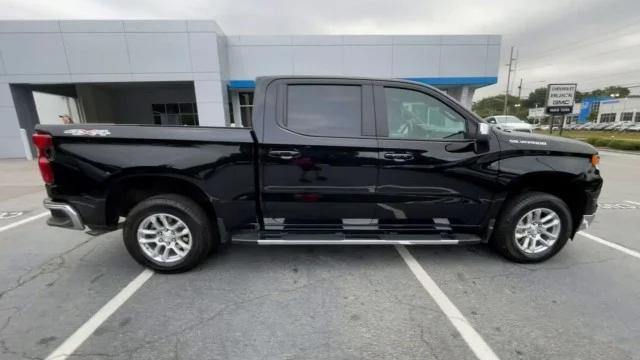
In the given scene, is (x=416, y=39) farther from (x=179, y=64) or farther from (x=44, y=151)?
(x=44, y=151)

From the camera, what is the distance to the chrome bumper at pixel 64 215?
3006mm

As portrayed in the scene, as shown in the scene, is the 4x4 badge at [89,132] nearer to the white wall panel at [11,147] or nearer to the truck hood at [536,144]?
the truck hood at [536,144]

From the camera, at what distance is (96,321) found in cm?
248

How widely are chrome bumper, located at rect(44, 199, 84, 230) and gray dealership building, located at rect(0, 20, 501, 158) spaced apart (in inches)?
456

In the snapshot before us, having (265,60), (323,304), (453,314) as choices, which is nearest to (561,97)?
(265,60)

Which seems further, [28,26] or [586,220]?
[28,26]

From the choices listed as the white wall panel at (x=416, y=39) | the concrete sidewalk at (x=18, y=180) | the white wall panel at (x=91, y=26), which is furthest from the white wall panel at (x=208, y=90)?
the white wall panel at (x=416, y=39)

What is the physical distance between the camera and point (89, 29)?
41.7ft

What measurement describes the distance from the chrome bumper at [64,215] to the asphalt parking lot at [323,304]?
606 mm

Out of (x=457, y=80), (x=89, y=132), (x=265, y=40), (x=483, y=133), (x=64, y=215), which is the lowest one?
(x=64, y=215)

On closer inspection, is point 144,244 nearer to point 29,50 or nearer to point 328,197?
point 328,197

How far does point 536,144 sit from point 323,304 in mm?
2783

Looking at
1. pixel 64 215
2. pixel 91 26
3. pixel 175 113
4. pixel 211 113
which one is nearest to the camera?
pixel 64 215

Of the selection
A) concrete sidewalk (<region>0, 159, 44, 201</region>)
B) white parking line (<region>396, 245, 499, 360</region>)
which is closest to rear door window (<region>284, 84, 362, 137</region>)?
white parking line (<region>396, 245, 499, 360</region>)
